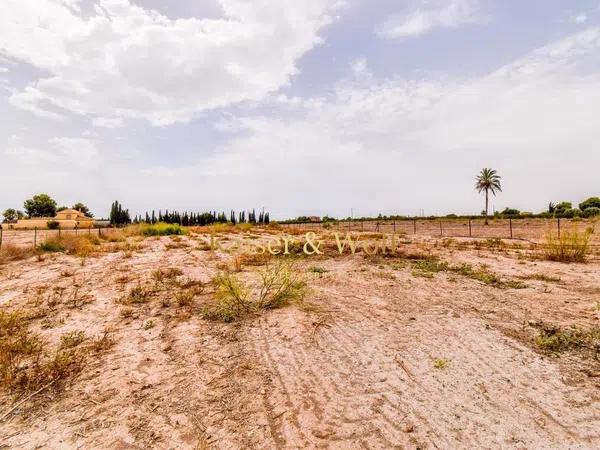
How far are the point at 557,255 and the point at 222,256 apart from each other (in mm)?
10823

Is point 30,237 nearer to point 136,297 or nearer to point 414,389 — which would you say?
point 136,297

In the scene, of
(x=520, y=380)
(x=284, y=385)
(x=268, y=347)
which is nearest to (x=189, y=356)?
(x=268, y=347)

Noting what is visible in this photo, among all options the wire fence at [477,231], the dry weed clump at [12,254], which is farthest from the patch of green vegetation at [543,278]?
the dry weed clump at [12,254]

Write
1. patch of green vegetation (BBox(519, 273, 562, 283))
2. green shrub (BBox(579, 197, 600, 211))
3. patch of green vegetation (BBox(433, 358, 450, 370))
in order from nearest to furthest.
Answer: patch of green vegetation (BBox(433, 358, 450, 370)) → patch of green vegetation (BBox(519, 273, 562, 283)) → green shrub (BBox(579, 197, 600, 211))

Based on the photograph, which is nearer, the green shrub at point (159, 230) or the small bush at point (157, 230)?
the small bush at point (157, 230)

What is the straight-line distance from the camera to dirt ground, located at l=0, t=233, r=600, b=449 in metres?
2.68

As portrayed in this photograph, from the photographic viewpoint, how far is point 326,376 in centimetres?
347

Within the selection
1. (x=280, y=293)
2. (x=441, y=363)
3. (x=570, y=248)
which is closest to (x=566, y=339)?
(x=441, y=363)

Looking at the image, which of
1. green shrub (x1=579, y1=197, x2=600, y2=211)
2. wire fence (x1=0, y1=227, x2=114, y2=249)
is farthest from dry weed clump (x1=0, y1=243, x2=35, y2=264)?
green shrub (x1=579, y1=197, x2=600, y2=211)

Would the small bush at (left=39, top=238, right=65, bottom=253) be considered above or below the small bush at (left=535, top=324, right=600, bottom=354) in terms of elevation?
above

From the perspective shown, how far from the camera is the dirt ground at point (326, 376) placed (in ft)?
8.79

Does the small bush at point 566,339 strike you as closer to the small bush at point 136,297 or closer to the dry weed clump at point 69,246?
the small bush at point 136,297

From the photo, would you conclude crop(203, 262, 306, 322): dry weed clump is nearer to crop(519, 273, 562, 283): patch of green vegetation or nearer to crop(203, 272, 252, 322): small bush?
crop(203, 272, 252, 322): small bush

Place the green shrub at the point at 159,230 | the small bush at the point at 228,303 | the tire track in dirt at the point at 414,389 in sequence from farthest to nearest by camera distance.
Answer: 1. the green shrub at the point at 159,230
2. the small bush at the point at 228,303
3. the tire track in dirt at the point at 414,389
